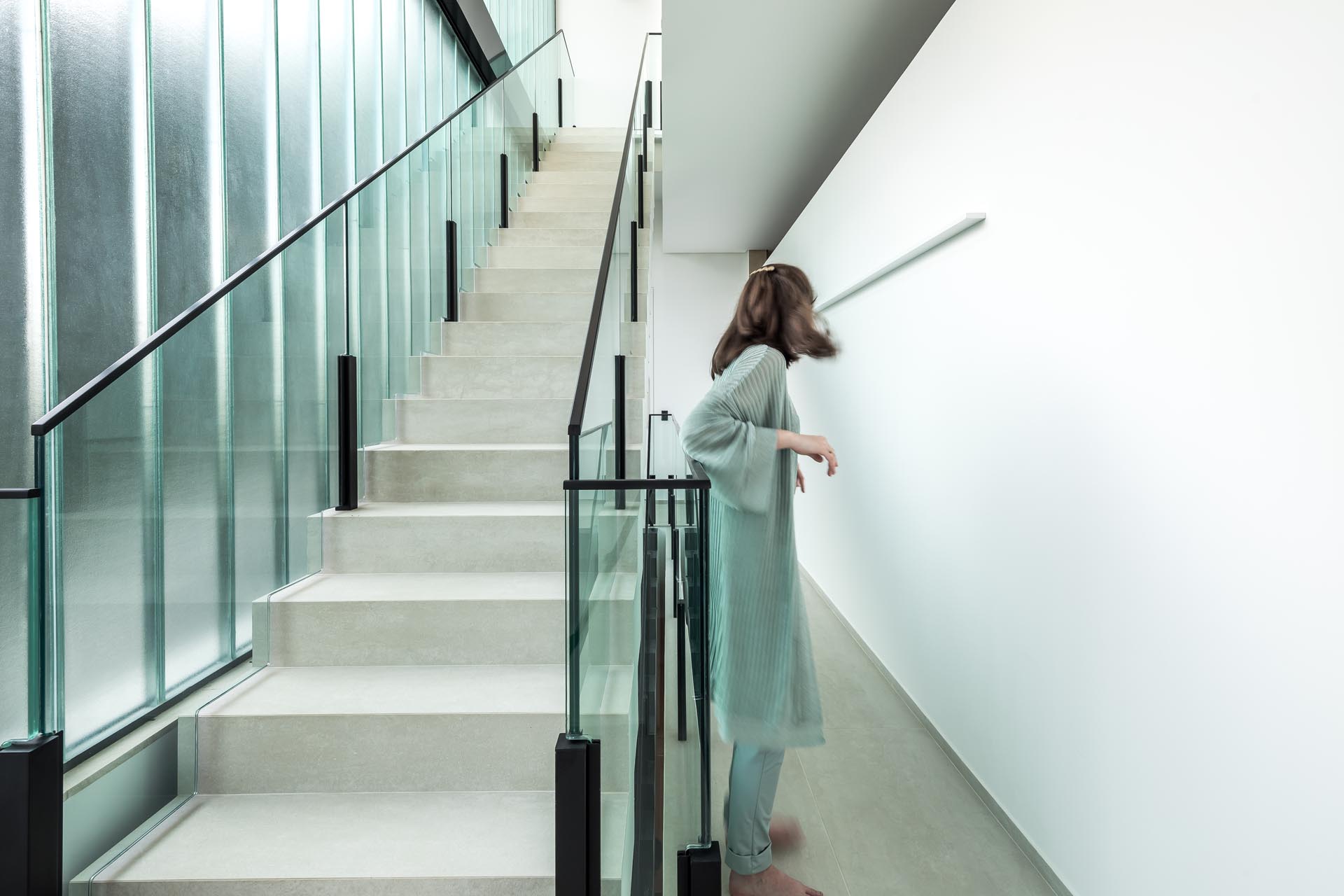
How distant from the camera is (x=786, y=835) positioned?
1.89m

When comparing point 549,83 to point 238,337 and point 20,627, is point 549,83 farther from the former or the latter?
point 20,627

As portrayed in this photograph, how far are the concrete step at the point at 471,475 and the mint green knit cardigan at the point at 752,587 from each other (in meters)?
0.82

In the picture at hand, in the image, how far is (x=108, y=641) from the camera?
150 centimetres

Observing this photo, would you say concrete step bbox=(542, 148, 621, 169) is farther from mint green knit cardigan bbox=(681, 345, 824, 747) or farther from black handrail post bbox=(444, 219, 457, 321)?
mint green knit cardigan bbox=(681, 345, 824, 747)

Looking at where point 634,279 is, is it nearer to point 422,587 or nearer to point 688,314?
point 422,587

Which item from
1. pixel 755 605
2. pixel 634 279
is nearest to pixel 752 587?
pixel 755 605

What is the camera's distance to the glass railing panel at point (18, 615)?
123cm

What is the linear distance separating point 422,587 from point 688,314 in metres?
5.43

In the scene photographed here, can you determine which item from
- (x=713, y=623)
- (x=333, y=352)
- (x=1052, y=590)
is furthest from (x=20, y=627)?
(x=1052, y=590)

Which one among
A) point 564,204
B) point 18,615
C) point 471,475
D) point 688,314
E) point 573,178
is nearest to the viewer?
point 18,615

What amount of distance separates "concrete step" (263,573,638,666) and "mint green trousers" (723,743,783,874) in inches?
21.7

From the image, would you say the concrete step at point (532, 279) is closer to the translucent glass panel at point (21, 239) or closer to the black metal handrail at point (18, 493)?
Result: the translucent glass panel at point (21, 239)

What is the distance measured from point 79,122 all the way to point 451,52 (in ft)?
12.6

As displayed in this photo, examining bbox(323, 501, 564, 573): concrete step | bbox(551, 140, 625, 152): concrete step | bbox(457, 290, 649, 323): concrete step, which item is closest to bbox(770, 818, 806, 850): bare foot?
bbox(323, 501, 564, 573): concrete step
